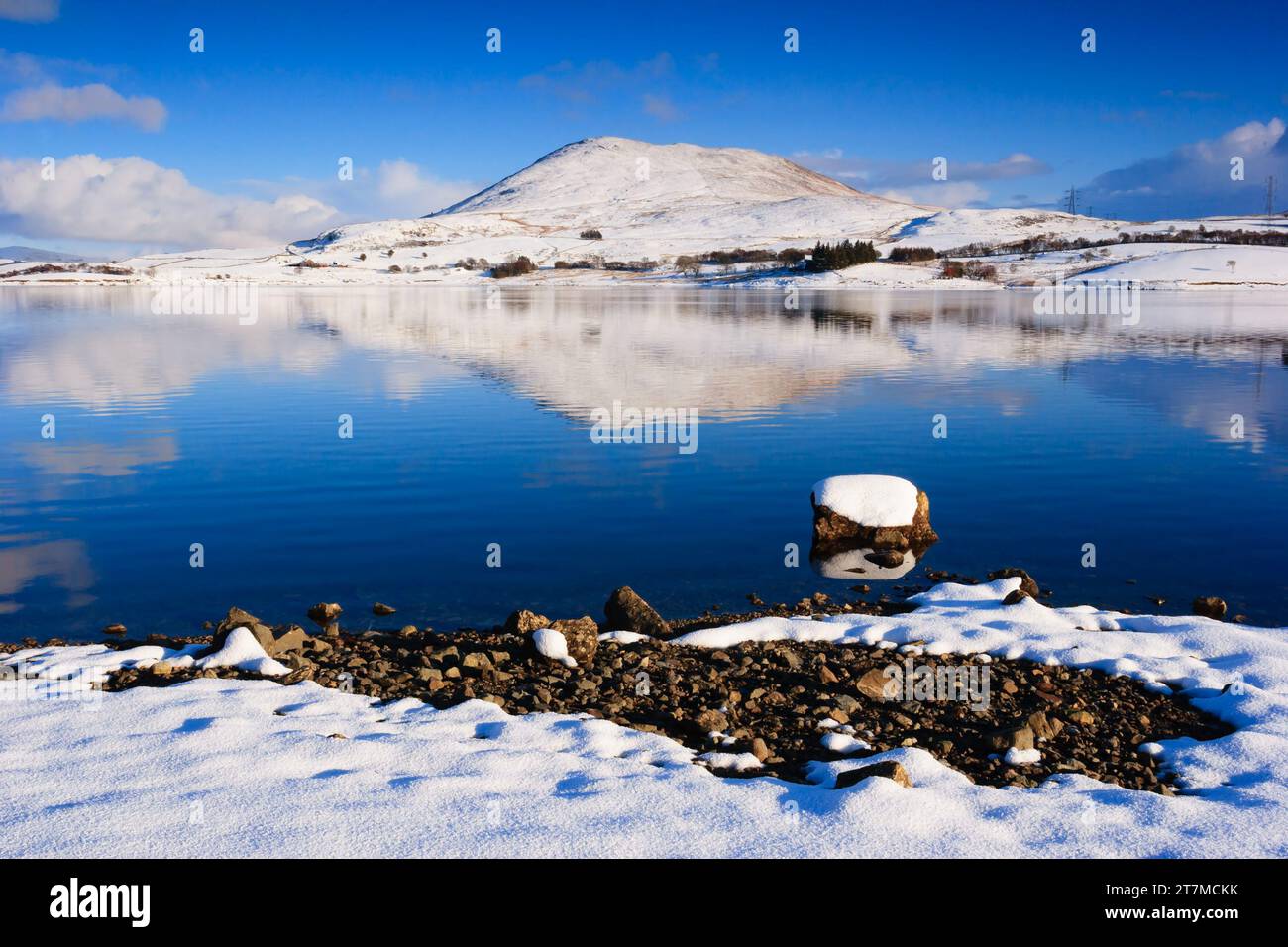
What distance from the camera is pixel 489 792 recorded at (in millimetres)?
6246

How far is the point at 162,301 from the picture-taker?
84.2 metres

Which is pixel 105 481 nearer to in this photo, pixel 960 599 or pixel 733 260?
pixel 960 599

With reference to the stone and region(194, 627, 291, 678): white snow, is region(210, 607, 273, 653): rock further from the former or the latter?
the stone

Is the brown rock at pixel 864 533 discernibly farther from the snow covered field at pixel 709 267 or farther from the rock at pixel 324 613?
the snow covered field at pixel 709 267

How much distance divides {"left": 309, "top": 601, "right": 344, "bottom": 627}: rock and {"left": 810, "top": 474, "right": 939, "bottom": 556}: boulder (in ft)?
21.3

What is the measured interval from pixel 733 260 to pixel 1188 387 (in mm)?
123706

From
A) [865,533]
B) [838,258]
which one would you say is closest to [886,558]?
[865,533]

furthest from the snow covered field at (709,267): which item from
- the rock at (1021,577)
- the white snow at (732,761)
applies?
the white snow at (732,761)

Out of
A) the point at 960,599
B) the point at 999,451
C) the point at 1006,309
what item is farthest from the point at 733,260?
the point at 960,599

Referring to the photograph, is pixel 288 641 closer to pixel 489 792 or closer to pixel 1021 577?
pixel 489 792

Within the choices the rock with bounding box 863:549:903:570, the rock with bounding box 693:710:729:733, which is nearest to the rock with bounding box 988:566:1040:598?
the rock with bounding box 863:549:903:570

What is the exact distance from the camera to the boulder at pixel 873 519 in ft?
45.8

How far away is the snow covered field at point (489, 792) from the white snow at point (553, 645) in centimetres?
133

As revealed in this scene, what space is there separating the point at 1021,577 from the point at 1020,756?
5368mm
